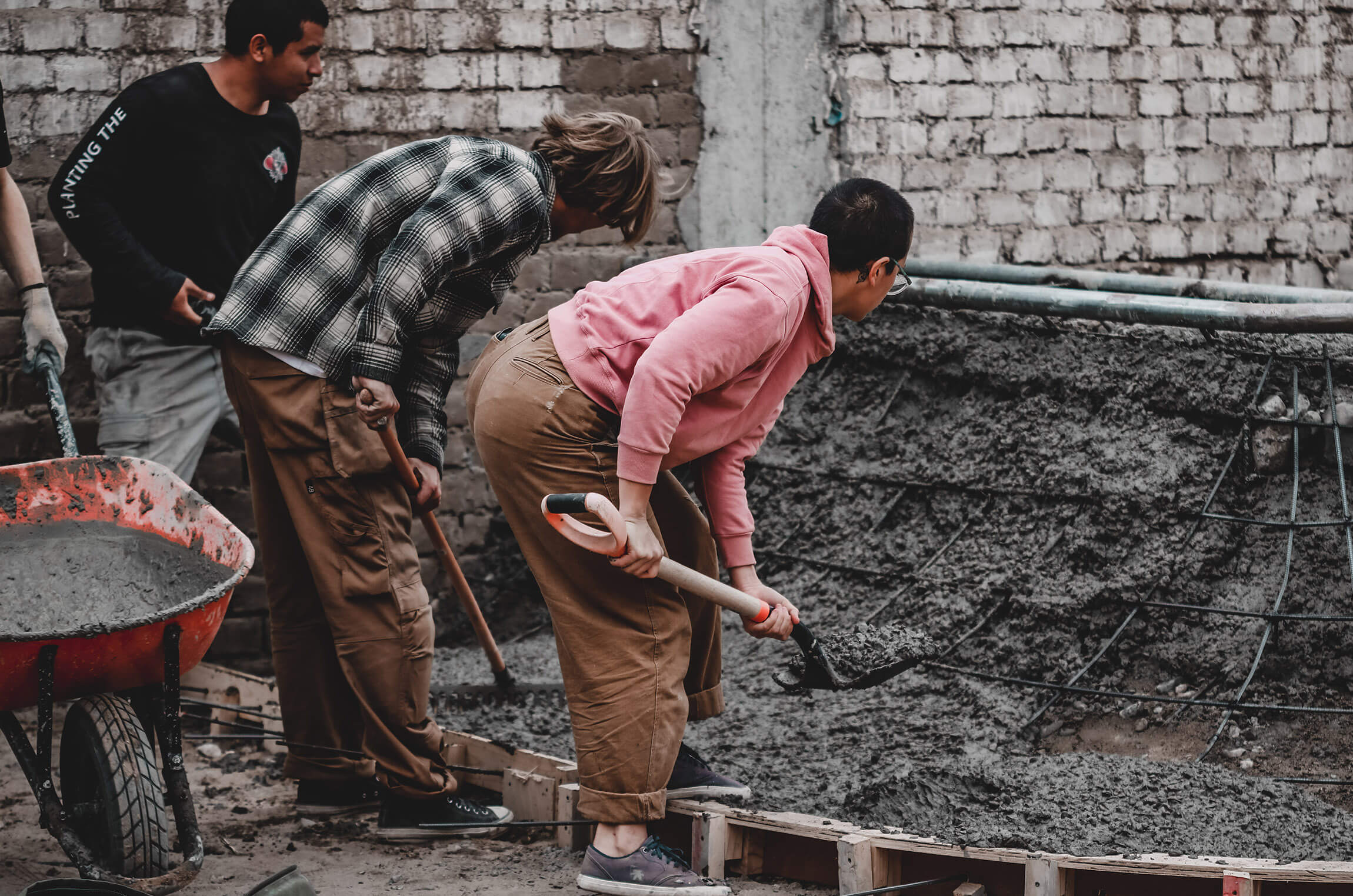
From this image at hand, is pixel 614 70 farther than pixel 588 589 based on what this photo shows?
Yes

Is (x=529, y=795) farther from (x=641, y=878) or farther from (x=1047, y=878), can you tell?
(x=1047, y=878)

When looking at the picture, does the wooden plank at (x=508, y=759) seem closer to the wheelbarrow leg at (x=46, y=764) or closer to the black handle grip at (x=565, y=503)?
the black handle grip at (x=565, y=503)

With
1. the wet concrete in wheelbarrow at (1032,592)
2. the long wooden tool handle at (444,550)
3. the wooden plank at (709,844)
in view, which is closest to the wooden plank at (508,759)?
the wet concrete in wheelbarrow at (1032,592)

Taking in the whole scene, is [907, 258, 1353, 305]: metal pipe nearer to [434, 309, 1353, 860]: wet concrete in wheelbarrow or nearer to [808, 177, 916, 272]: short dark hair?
[434, 309, 1353, 860]: wet concrete in wheelbarrow

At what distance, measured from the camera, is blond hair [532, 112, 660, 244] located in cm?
288

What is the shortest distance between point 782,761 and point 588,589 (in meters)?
1.03

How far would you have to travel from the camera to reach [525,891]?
9.53 ft

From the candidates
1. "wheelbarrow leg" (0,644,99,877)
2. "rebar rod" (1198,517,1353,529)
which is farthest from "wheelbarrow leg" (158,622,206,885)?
"rebar rod" (1198,517,1353,529)

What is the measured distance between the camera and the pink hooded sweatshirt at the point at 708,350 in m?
2.46

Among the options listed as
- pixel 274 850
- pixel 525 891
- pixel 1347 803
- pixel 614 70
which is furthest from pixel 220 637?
pixel 1347 803

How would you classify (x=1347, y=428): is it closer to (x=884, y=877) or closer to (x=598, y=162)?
(x=884, y=877)

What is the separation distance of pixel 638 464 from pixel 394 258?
32.0 inches

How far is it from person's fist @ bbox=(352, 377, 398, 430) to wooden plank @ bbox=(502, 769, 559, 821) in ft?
3.33

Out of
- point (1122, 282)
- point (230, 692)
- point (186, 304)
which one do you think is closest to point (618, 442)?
point (186, 304)
